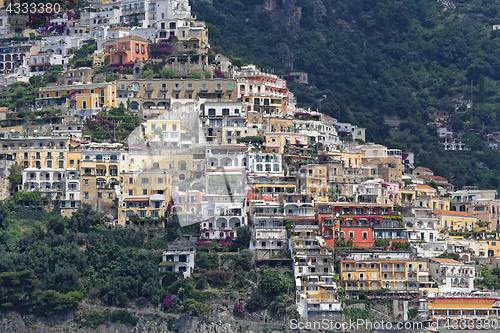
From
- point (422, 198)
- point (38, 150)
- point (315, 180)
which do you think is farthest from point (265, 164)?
point (38, 150)

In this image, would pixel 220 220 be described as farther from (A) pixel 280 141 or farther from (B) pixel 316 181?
(A) pixel 280 141

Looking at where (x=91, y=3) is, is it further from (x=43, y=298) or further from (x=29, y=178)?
(x=43, y=298)

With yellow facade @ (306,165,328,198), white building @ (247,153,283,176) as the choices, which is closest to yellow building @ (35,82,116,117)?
white building @ (247,153,283,176)

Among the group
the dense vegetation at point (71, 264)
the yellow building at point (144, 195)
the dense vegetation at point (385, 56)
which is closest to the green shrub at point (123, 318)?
the dense vegetation at point (71, 264)

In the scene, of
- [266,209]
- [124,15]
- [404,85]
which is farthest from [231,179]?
[404,85]

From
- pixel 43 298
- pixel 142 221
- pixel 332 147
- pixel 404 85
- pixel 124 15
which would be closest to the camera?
pixel 43 298

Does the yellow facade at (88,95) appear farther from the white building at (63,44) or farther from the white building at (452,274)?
the white building at (452,274)
